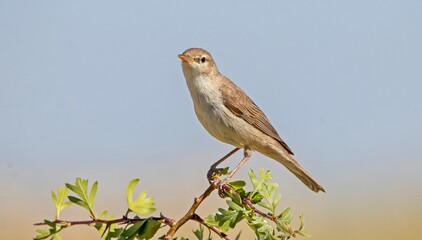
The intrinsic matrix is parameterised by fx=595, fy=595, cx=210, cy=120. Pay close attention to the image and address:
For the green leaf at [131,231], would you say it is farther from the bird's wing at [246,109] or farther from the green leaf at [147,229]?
the bird's wing at [246,109]

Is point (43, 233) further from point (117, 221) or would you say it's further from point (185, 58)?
point (185, 58)

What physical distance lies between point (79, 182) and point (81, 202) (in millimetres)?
65

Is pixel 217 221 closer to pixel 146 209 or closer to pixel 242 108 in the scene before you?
pixel 146 209

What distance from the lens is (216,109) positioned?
4.80m

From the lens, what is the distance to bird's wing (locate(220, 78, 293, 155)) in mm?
5026

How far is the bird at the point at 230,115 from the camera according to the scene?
15.7 ft

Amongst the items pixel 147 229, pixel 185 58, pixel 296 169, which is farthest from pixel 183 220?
pixel 296 169

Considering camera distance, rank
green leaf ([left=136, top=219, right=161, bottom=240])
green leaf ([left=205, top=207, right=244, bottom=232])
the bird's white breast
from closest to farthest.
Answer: green leaf ([left=136, top=219, right=161, bottom=240]) → green leaf ([left=205, top=207, right=244, bottom=232]) → the bird's white breast

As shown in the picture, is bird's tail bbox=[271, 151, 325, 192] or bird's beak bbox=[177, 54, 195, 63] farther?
bird's beak bbox=[177, 54, 195, 63]

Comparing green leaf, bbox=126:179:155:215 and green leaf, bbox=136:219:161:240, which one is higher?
green leaf, bbox=126:179:155:215

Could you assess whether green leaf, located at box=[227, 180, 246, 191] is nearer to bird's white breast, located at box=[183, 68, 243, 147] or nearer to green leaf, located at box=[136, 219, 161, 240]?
green leaf, located at box=[136, 219, 161, 240]

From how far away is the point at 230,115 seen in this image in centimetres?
492

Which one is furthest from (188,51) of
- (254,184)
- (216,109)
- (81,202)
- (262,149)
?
(81,202)

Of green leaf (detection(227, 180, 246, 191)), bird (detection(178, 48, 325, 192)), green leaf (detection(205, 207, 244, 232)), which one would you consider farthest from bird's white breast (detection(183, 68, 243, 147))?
green leaf (detection(205, 207, 244, 232))
